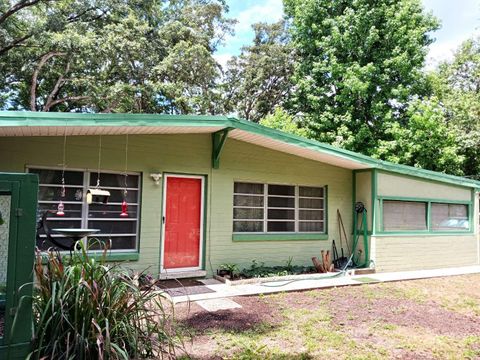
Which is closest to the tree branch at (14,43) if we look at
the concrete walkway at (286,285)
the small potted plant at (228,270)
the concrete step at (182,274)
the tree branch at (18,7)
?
the tree branch at (18,7)

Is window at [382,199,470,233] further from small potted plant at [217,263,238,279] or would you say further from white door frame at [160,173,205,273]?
white door frame at [160,173,205,273]

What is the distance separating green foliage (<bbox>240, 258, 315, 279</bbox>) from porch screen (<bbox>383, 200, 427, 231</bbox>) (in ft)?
7.59

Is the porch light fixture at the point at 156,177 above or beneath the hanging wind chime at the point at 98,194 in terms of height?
above

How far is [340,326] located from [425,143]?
41.5ft

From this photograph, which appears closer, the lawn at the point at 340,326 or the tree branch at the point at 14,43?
the lawn at the point at 340,326

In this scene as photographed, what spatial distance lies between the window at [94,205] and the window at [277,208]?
86.5 inches

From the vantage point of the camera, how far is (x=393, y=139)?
16.3 metres

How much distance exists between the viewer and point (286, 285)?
23.1 ft

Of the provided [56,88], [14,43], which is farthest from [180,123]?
[56,88]

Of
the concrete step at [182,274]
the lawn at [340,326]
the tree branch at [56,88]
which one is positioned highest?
the tree branch at [56,88]

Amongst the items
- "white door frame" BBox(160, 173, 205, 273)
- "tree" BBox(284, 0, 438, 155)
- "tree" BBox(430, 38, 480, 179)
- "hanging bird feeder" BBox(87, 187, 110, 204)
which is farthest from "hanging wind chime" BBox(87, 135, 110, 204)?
"tree" BBox(430, 38, 480, 179)

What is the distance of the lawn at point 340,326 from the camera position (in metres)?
4.05

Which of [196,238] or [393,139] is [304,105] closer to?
[393,139]

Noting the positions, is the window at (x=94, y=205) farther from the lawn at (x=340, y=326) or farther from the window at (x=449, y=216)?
the window at (x=449, y=216)
